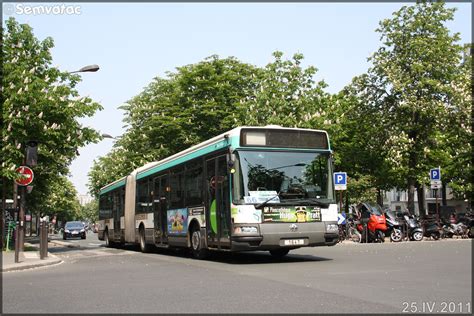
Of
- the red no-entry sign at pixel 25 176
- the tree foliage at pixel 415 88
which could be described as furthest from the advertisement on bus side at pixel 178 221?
the tree foliage at pixel 415 88

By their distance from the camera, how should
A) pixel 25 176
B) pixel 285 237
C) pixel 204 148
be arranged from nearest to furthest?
pixel 285 237
pixel 204 148
pixel 25 176

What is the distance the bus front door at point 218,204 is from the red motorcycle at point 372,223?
13328mm

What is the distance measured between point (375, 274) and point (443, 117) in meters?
29.8

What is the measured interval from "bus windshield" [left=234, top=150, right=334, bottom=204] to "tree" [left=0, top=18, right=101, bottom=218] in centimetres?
1011

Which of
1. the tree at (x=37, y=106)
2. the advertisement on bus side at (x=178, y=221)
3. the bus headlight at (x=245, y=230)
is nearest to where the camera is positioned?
the bus headlight at (x=245, y=230)

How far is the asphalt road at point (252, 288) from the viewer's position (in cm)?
765

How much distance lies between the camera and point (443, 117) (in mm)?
39000

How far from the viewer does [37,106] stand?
21922 mm

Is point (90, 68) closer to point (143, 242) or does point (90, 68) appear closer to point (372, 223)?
point (143, 242)

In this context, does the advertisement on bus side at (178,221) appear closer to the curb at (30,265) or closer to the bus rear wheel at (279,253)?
the bus rear wheel at (279,253)

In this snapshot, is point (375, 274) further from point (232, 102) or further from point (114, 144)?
point (114, 144)

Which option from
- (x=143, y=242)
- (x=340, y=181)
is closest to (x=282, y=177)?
(x=143, y=242)

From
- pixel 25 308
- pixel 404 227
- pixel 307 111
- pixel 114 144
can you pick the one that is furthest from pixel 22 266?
pixel 114 144

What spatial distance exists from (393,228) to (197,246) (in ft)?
45.0
